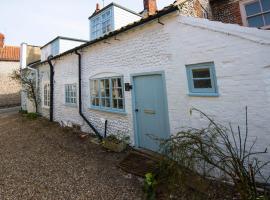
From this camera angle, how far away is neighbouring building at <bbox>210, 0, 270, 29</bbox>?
6.98 metres

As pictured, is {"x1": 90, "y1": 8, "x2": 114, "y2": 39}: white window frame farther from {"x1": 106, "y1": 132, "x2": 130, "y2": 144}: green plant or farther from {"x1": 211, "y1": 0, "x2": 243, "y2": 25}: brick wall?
{"x1": 106, "y1": 132, "x2": 130, "y2": 144}: green plant

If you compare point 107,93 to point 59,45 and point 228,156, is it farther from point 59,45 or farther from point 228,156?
point 59,45

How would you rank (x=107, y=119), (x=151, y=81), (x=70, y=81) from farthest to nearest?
(x=70, y=81)
(x=107, y=119)
(x=151, y=81)

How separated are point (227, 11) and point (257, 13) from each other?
4.24 feet

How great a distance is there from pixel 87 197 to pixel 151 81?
142 inches

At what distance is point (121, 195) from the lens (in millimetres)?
3605

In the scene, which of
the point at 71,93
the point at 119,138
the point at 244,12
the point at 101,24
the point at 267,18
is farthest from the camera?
the point at 101,24

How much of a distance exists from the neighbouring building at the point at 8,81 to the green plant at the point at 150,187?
81.0 ft

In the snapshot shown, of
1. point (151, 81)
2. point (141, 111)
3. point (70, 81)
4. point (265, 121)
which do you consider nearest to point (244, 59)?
point (265, 121)

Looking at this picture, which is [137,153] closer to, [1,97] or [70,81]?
[70,81]

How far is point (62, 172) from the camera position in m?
4.61

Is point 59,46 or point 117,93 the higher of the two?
point 59,46

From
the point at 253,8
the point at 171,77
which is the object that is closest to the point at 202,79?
the point at 171,77

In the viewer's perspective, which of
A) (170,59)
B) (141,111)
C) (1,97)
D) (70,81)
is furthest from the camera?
(1,97)
